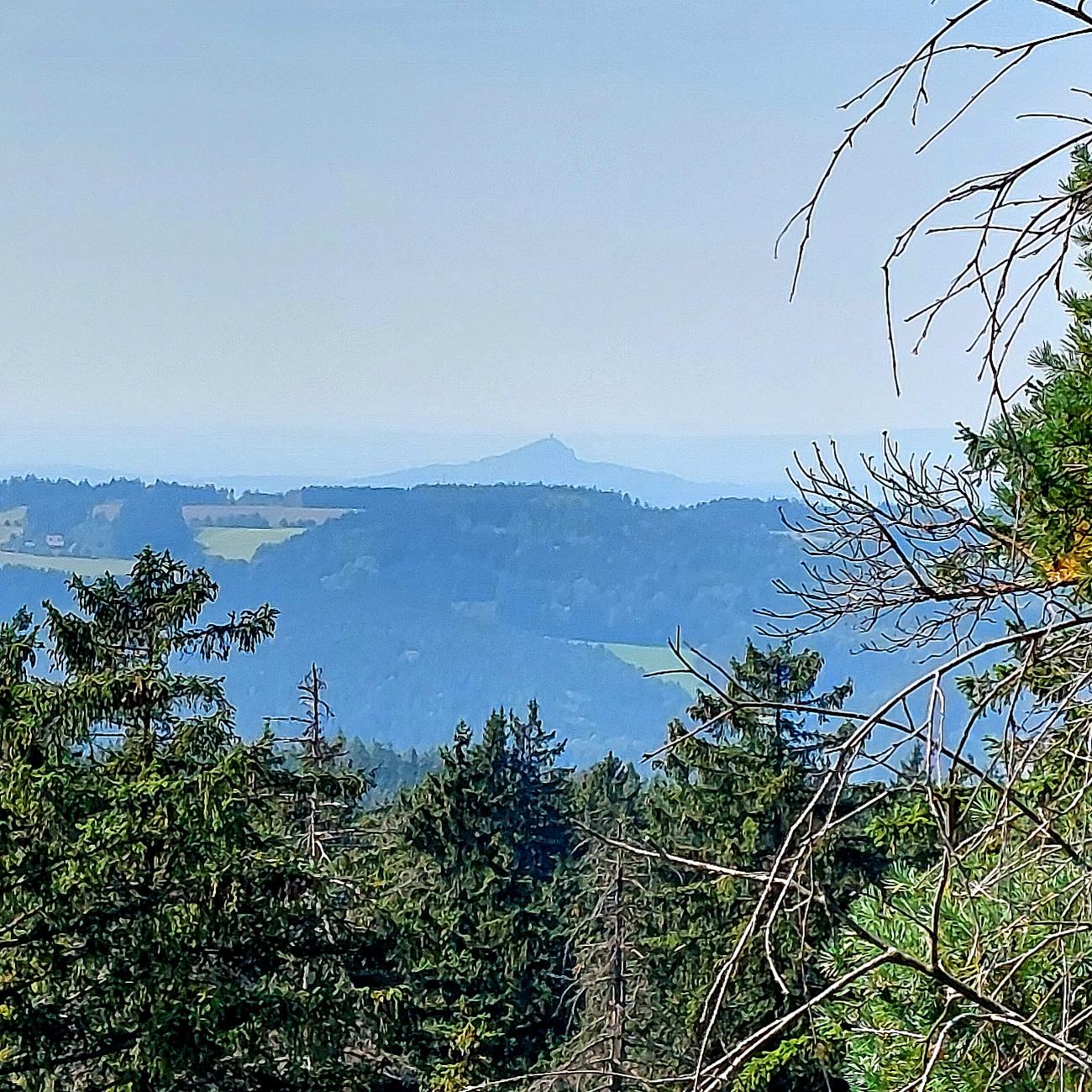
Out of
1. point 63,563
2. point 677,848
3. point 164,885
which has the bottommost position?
point 63,563

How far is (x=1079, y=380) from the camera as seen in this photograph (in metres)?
2.71

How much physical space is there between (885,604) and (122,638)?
572 centimetres

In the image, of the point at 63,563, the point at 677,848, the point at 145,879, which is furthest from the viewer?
the point at 63,563

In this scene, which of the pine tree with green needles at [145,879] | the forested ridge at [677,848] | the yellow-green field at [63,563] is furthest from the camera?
the yellow-green field at [63,563]

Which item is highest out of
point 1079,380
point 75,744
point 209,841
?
point 1079,380

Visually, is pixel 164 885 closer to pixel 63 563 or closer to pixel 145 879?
pixel 145 879

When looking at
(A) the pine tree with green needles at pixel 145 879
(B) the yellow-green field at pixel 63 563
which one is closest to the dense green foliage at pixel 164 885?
(A) the pine tree with green needles at pixel 145 879

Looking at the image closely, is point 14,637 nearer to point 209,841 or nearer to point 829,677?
point 209,841

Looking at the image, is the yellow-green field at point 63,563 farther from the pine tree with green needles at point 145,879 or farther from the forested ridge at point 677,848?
the pine tree with green needles at point 145,879

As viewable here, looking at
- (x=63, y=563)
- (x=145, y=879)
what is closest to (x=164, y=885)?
(x=145, y=879)

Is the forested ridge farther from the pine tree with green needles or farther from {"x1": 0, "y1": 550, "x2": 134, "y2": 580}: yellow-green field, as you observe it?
{"x1": 0, "y1": 550, "x2": 134, "y2": 580}: yellow-green field

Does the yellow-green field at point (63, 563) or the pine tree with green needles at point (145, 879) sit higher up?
the pine tree with green needles at point (145, 879)

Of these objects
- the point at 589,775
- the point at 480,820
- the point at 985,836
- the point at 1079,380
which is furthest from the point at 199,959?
the point at 589,775

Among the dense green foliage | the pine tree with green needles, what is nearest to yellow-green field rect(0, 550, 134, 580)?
the dense green foliage
